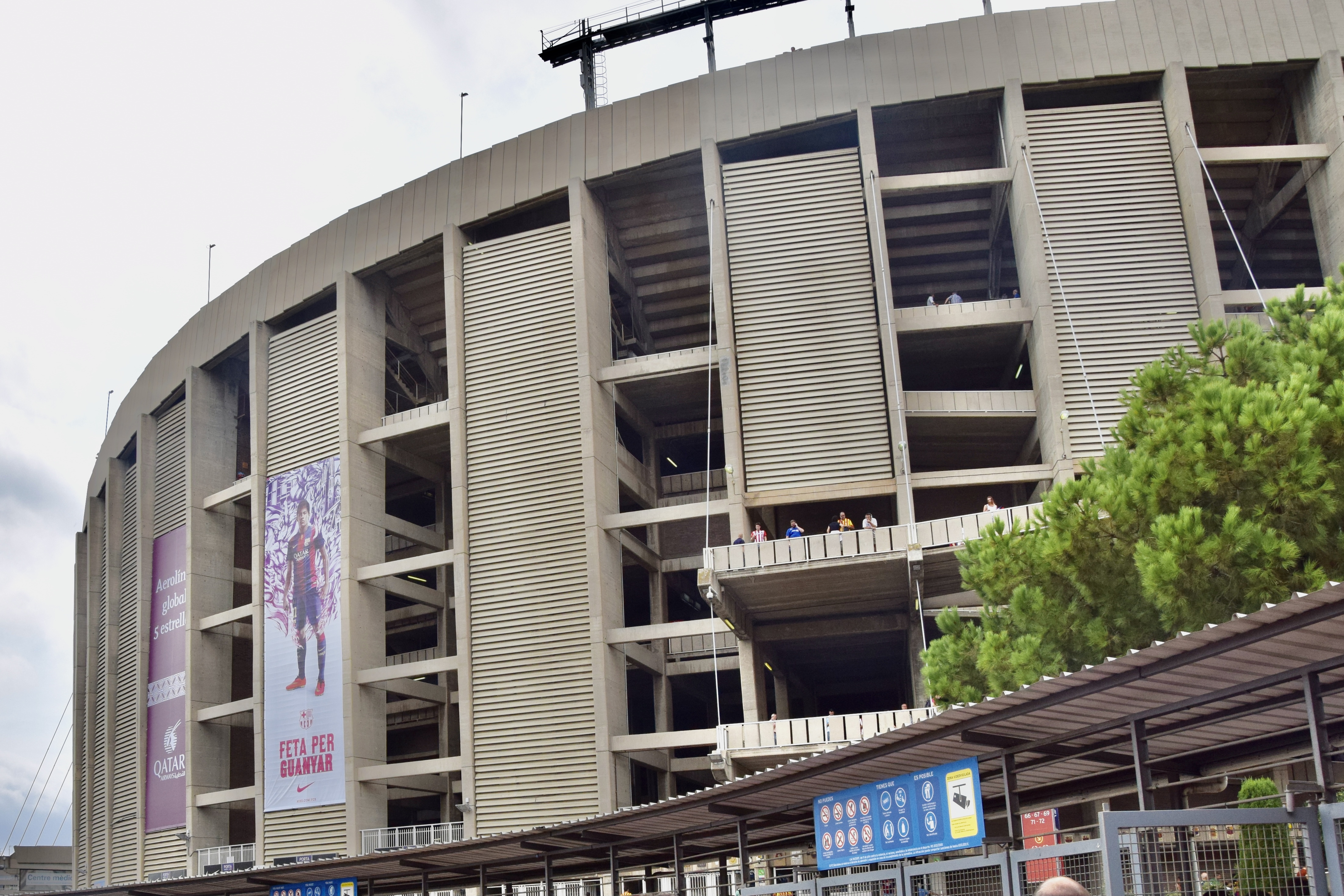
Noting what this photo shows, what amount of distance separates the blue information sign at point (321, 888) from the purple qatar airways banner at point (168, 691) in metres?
26.0

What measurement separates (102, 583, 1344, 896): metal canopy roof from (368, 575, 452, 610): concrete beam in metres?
23.5

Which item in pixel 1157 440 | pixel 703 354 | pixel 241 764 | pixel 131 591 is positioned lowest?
pixel 241 764

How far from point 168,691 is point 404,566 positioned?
1521 cm

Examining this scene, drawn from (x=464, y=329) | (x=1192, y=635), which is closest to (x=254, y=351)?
(x=464, y=329)

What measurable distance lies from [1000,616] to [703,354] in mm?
18234

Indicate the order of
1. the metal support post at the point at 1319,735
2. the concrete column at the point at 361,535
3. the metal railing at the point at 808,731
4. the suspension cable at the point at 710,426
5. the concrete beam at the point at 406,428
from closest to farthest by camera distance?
the metal support post at the point at 1319,735
the metal railing at the point at 808,731
the suspension cable at the point at 710,426
the concrete column at the point at 361,535
the concrete beam at the point at 406,428

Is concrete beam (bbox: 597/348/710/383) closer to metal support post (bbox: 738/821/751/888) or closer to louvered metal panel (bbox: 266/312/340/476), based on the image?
louvered metal panel (bbox: 266/312/340/476)

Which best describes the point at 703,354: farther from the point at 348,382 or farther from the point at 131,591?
the point at 131,591

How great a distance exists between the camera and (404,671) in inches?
1672

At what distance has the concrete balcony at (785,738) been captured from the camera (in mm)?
30109

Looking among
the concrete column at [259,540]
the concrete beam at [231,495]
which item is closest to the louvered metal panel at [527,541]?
the concrete column at [259,540]

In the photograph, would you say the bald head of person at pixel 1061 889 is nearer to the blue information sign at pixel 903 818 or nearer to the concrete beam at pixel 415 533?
the blue information sign at pixel 903 818

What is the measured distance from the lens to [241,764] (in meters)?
51.8

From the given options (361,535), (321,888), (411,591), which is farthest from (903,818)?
(411,591)
